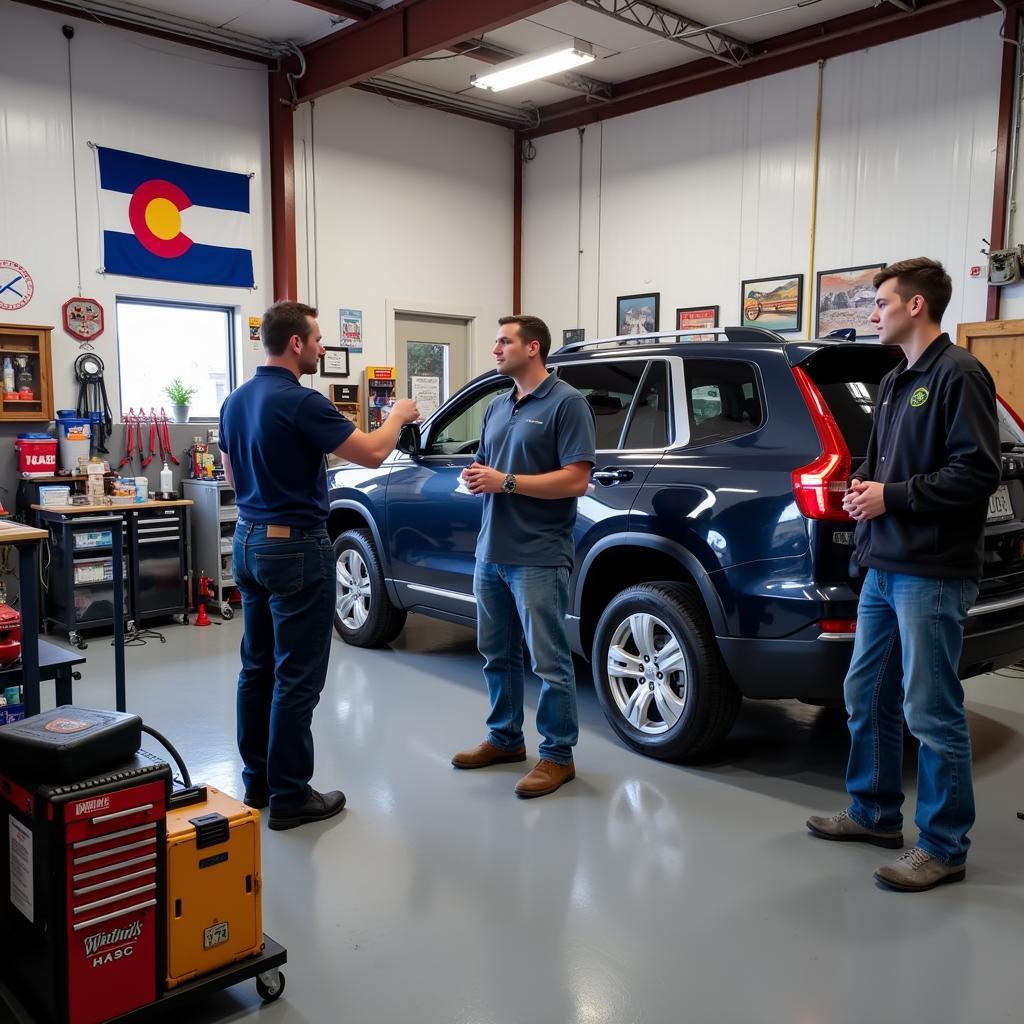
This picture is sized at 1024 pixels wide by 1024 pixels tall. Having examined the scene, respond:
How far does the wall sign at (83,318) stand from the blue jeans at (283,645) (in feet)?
15.0

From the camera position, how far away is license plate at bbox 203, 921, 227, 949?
2.06m

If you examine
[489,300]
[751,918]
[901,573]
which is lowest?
[751,918]

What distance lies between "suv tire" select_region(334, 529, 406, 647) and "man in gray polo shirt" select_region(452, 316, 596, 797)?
1803mm

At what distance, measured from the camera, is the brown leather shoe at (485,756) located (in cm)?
356

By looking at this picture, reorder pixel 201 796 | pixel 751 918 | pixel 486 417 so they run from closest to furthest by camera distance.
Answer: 1. pixel 201 796
2. pixel 751 918
3. pixel 486 417

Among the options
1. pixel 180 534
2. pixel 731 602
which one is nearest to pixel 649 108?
pixel 180 534

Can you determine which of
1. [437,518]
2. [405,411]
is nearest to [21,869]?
[405,411]

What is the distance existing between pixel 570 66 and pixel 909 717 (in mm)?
6129

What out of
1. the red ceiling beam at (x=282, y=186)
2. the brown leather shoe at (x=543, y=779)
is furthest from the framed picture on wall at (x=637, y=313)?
the brown leather shoe at (x=543, y=779)

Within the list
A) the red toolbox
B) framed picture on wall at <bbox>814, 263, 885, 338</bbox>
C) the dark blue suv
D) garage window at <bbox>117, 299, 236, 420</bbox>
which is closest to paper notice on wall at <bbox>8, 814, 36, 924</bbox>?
the red toolbox

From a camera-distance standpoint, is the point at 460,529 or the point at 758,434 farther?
the point at 460,529

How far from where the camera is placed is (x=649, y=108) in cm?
878

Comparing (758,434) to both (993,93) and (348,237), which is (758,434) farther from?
(348,237)

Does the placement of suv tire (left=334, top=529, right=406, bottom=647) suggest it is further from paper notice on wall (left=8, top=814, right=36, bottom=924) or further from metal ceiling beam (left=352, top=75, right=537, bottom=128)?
metal ceiling beam (left=352, top=75, right=537, bottom=128)
